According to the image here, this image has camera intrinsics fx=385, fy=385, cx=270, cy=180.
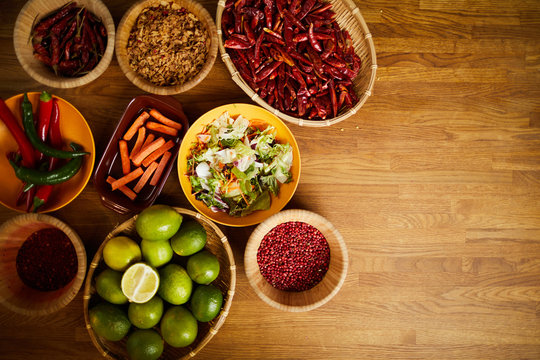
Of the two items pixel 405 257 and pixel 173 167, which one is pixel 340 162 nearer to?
pixel 405 257

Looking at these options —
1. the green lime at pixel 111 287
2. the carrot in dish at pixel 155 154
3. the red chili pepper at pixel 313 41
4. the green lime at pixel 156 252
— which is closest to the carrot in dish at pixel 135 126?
the carrot in dish at pixel 155 154

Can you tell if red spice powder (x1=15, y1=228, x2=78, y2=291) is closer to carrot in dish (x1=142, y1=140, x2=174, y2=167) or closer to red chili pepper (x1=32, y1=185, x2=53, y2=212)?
red chili pepper (x1=32, y1=185, x2=53, y2=212)

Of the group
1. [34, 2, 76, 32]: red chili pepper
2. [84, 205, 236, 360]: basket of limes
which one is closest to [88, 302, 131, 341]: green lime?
[84, 205, 236, 360]: basket of limes

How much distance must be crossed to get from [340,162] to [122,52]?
1.13 metres

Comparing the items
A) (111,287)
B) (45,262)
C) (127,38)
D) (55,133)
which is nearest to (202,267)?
(111,287)

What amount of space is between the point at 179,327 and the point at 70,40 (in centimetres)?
133

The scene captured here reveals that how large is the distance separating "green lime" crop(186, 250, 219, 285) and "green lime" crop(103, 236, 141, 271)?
0.75ft

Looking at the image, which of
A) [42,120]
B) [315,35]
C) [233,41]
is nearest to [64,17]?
[42,120]

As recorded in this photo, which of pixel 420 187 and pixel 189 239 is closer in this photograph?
pixel 189 239

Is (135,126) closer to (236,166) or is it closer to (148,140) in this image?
(148,140)

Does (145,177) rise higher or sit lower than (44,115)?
lower

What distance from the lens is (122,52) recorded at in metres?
1.69

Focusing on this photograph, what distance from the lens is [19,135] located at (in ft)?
5.34

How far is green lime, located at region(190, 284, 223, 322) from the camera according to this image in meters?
1.57
